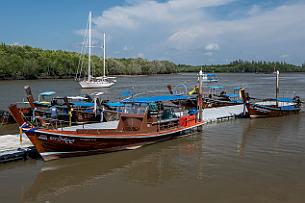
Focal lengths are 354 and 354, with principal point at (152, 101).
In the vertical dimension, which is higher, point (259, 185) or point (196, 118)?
point (196, 118)

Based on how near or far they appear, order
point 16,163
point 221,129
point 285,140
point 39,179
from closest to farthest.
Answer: point 39,179
point 16,163
point 285,140
point 221,129

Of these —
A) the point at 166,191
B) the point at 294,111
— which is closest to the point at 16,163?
the point at 166,191

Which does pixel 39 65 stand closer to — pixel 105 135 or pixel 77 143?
pixel 105 135

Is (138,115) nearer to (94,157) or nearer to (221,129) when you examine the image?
(94,157)

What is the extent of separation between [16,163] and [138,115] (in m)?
6.42

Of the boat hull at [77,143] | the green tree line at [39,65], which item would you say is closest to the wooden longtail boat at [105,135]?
the boat hull at [77,143]

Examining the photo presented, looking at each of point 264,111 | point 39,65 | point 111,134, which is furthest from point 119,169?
point 39,65

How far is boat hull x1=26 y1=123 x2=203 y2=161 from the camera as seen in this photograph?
15594 millimetres

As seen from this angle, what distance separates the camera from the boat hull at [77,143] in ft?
51.2

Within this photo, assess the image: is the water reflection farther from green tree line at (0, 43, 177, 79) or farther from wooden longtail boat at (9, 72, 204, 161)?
green tree line at (0, 43, 177, 79)

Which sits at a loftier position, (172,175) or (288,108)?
(288,108)

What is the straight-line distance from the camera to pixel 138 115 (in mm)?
18703

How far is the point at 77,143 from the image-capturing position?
1639cm

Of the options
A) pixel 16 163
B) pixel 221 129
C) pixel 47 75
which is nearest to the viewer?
pixel 16 163
